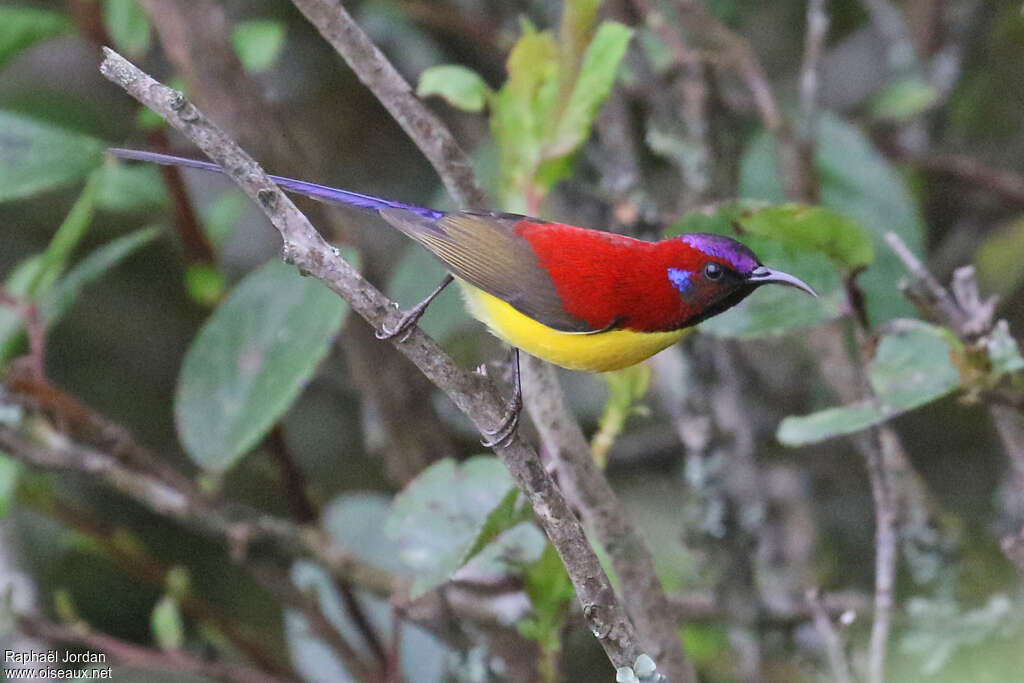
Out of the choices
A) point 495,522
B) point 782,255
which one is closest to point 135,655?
point 495,522

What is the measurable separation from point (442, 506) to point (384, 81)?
677 millimetres

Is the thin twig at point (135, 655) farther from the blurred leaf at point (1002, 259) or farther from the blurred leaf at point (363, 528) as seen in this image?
the blurred leaf at point (1002, 259)

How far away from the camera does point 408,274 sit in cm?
268

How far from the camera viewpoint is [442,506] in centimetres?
179

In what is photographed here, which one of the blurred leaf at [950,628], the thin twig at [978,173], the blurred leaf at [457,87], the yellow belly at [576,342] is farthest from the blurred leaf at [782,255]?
the thin twig at [978,173]

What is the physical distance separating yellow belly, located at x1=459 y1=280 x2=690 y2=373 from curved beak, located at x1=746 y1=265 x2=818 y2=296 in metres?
0.17

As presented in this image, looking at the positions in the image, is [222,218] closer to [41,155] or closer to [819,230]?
[41,155]

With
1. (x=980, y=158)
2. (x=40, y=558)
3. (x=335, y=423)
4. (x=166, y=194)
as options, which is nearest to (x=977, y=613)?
→ (x=980, y=158)

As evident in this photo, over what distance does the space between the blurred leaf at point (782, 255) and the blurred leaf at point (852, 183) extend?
1.49 feet

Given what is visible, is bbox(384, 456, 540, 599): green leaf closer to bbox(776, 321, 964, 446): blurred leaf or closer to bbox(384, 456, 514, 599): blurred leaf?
bbox(384, 456, 514, 599): blurred leaf

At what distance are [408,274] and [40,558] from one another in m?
1.34

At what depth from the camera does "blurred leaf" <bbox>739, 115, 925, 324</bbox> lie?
2473 millimetres

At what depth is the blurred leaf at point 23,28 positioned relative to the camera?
2385 mm

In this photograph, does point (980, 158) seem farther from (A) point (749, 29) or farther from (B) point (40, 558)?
(B) point (40, 558)
